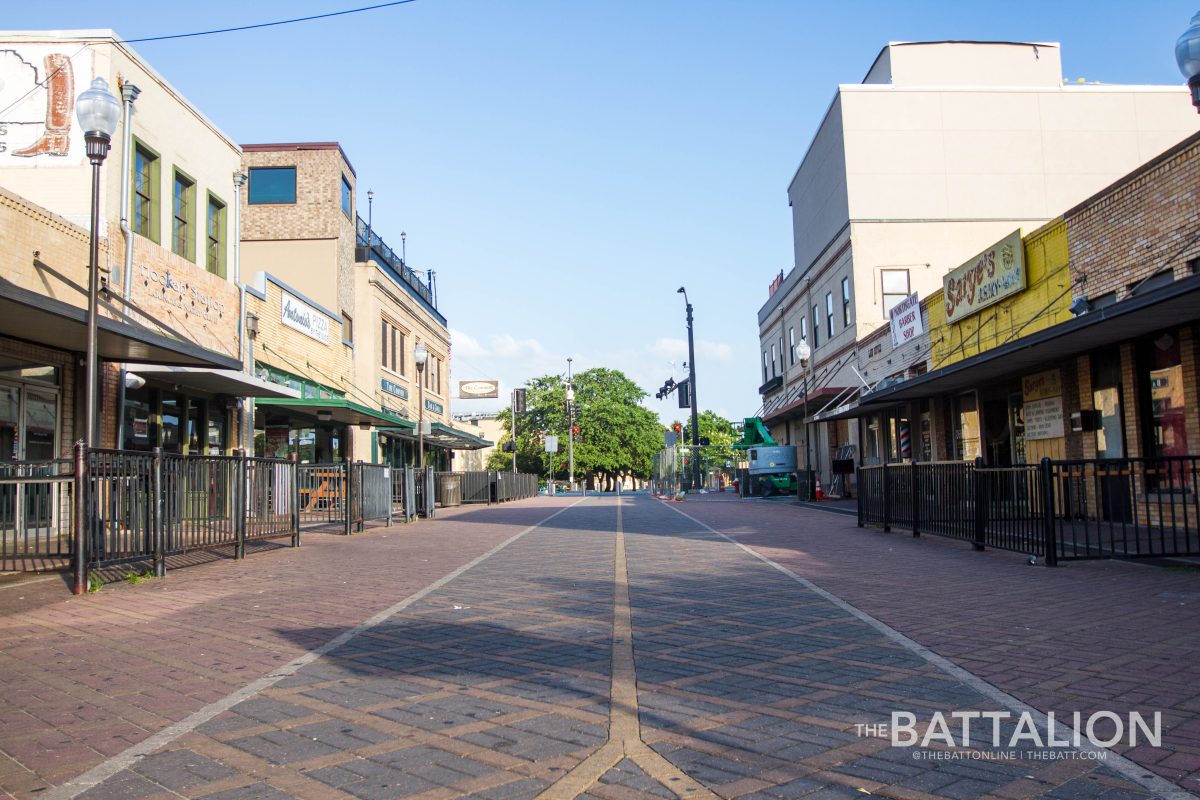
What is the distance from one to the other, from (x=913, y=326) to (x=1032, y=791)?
78.6 ft

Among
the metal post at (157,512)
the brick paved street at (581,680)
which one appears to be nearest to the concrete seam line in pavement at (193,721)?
the brick paved street at (581,680)

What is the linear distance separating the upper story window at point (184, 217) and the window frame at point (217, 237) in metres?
0.56

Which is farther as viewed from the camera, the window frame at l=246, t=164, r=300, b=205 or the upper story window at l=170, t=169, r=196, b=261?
the window frame at l=246, t=164, r=300, b=205

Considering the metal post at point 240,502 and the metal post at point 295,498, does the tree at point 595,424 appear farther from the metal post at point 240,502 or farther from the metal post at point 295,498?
the metal post at point 240,502

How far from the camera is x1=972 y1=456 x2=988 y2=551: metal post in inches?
466

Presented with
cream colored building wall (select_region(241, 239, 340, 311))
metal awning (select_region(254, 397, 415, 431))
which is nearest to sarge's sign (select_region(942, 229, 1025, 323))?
metal awning (select_region(254, 397, 415, 431))

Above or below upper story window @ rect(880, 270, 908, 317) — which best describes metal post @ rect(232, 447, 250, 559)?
below

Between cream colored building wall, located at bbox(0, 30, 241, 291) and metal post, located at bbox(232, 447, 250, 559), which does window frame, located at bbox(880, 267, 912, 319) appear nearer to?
cream colored building wall, located at bbox(0, 30, 241, 291)

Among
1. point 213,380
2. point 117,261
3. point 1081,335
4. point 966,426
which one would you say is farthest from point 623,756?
point 966,426

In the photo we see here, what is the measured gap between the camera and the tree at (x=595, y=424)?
81688mm

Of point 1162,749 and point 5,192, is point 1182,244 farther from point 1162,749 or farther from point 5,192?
point 5,192

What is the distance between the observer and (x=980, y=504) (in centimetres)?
1194

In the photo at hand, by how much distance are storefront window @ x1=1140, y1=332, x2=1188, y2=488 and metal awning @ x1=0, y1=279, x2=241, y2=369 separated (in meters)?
14.3

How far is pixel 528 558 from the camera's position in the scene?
1227cm
